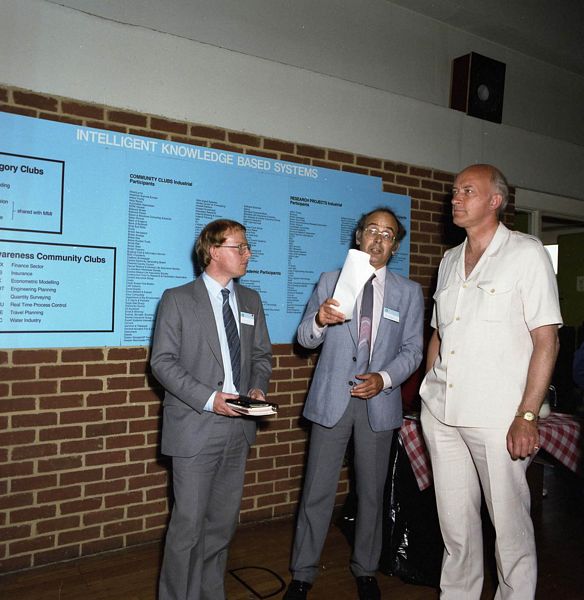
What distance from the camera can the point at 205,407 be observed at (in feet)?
7.57

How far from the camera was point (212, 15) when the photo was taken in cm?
343

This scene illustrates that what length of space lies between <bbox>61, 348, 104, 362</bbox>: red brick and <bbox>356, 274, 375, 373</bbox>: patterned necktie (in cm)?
144

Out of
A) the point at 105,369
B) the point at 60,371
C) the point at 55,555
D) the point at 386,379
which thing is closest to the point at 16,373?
the point at 60,371

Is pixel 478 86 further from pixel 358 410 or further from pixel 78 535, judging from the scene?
pixel 78 535

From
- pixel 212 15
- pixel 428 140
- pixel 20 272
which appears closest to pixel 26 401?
pixel 20 272

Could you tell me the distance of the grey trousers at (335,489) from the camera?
9.00 ft

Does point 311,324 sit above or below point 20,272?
below

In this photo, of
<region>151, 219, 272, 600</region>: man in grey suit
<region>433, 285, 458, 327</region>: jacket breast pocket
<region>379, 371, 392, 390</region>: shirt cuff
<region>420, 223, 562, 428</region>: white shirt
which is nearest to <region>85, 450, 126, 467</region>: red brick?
<region>151, 219, 272, 600</region>: man in grey suit

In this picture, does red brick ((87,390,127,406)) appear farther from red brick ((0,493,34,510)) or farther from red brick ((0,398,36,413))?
red brick ((0,493,34,510))

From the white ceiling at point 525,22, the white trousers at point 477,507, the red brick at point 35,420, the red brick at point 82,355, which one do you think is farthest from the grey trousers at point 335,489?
the white ceiling at point 525,22

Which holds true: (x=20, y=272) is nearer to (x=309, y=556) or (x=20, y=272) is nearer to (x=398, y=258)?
(x=309, y=556)

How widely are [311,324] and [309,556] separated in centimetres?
114

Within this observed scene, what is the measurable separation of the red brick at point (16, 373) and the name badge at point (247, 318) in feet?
3.89

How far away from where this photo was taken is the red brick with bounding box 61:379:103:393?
3.00 m
